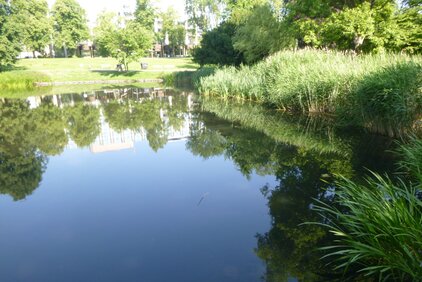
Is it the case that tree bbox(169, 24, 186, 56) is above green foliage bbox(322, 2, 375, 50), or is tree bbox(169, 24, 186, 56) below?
above

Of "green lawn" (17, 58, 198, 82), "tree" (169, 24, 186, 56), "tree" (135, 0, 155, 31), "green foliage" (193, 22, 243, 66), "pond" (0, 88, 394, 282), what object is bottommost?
"pond" (0, 88, 394, 282)

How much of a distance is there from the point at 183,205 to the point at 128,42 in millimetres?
32034

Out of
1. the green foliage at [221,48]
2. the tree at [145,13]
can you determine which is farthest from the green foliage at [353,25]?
the tree at [145,13]

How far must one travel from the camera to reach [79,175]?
6668 mm

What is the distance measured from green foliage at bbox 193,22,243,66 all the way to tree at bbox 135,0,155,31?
40758 mm

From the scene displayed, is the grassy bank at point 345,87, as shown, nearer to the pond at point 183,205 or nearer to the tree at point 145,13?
the pond at point 183,205

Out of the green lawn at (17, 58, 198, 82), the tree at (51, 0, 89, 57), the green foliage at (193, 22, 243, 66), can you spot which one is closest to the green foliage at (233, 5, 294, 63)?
the green foliage at (193, 22, 243, 66)

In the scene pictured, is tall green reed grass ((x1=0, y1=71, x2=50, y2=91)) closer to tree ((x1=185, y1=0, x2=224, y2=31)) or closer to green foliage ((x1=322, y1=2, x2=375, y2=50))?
green foliage ((x1=322, y1=2, x2=375, y2=50))

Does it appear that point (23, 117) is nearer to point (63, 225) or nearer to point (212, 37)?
point (63, 225)

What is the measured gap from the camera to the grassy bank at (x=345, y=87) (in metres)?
7.54

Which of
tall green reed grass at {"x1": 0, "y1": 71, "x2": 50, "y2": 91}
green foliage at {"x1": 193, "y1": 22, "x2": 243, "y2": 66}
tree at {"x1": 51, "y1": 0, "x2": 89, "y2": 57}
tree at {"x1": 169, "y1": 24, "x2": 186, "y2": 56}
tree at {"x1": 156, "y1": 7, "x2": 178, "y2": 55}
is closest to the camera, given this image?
green foliage at {"x1": 193, "y1": 22, "x2": 243, "y2": 66}

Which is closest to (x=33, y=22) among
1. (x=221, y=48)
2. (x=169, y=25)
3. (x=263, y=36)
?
(x=169, y=25)

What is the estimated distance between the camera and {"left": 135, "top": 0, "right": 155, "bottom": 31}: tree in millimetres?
64188

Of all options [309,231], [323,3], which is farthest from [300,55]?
[309,231]
